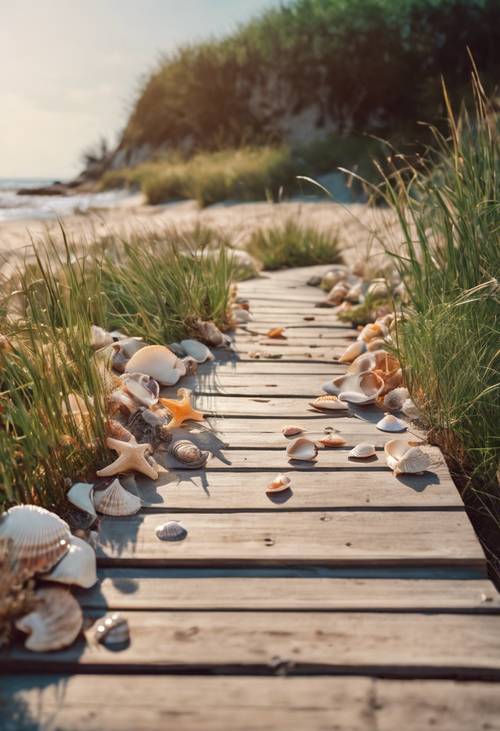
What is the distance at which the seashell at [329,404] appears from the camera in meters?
3.18

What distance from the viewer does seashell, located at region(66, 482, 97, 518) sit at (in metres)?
2.24

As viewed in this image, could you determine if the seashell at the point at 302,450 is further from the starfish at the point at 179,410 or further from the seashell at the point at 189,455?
the starfish at the point at 179,410

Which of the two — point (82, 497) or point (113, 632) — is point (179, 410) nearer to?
point (82, 497)

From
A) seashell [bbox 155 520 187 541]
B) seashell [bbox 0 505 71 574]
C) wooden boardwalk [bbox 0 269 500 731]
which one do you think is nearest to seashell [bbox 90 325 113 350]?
wooden boardwalk [bbox 0 269 500 731]

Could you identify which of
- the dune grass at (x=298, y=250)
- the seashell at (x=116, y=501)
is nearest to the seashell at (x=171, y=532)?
the seashell at (x=116, y=501)

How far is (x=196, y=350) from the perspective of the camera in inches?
153

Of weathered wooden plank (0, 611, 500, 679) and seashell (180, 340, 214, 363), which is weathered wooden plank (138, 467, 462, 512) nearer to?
weathered wooden plank (0, 611, 500, 679)

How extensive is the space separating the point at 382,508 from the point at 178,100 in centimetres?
1586

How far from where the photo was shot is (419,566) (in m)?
2.08

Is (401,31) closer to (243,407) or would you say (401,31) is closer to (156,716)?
(243,407)

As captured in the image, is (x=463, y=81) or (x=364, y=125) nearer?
(x=463, y=81)

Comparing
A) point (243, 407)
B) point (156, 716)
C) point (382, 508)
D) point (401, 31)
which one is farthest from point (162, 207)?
point (156, 716)

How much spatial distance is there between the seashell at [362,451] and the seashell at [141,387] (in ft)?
2.66

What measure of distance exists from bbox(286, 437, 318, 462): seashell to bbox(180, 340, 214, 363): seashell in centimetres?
124
